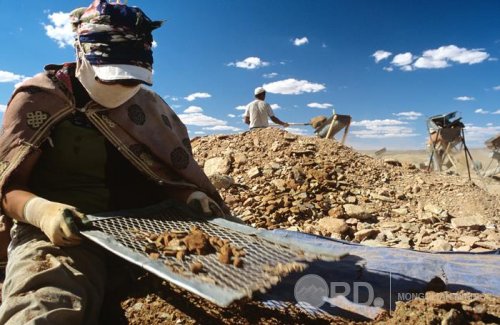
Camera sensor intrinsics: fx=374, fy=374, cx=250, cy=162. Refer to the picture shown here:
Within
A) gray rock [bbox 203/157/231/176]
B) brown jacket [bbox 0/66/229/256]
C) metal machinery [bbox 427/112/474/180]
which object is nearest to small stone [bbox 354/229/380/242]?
brown jacket [bbox 0/66/229/256]

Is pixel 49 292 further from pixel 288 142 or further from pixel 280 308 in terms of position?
pixel 288 142

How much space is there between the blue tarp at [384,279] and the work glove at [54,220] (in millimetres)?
920

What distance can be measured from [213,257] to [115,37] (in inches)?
45.9

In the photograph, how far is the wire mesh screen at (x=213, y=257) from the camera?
1268mm

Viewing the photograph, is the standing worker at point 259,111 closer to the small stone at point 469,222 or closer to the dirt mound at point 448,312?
the small stone at point 469,222

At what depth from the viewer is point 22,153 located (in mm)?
1787

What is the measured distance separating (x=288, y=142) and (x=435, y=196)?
2667mm

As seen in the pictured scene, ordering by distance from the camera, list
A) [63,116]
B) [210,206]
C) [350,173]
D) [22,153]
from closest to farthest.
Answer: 1. [22,153]
2. [63,116]
3. [210,206]
4. [350,173]

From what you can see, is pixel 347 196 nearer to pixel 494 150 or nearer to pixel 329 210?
pixel 329 210

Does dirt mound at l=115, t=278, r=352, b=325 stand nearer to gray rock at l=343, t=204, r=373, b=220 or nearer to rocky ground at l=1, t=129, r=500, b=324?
rocky ground at l=1, t=129, r=500, b=324

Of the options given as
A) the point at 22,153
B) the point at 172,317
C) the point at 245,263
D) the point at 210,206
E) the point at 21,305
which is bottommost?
the point at 172,317

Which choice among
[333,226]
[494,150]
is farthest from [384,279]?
[494,150]

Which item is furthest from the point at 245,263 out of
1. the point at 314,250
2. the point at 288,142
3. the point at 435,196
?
the point at 288,142

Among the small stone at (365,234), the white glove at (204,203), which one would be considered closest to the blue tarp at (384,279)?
the white glove at (204,203)
